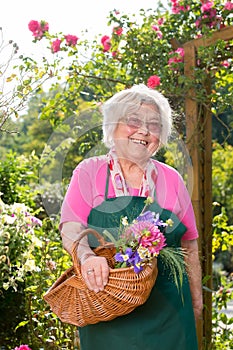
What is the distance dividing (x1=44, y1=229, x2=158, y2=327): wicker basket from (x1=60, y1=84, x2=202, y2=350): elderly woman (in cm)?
8

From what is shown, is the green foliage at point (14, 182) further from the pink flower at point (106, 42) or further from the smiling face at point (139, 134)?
the smiling face at point (139, 134)

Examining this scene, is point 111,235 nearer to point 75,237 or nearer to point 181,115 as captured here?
point 75,237

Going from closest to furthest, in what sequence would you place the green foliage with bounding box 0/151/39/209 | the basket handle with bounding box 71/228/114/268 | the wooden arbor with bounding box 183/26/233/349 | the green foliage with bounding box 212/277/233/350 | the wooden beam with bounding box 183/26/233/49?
the basket handle with bounding box 71/228/114/268 < the wooden beam with bounding box 183/26/233/49 < the wooden arbor with bounding box 183/26/233/349 < the green foliage with bounding box 212/277/233/350 < the green foliage with bounding box 0/151/39/209

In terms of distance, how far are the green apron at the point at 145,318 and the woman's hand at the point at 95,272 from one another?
12cm

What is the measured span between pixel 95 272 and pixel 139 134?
0.47m

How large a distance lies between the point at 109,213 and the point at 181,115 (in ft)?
5.32

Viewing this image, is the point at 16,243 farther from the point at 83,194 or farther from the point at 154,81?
the point at 83,194

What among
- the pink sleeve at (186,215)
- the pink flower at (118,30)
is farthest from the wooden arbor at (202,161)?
the pink sleeve at (186,215)

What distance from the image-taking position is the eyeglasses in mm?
2393

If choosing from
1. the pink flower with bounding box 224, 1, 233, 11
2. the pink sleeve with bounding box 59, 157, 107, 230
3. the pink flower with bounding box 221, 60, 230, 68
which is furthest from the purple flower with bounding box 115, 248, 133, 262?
the pink flower with bounding box 224, 1, 233, 11

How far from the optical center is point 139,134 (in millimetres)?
2391

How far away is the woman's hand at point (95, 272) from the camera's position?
2.21 metres

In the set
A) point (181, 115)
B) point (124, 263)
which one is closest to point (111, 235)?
point (124, 263)

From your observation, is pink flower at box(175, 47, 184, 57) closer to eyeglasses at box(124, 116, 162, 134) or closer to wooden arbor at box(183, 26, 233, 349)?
wooden arbor at box(183, 26, 233, 349)
